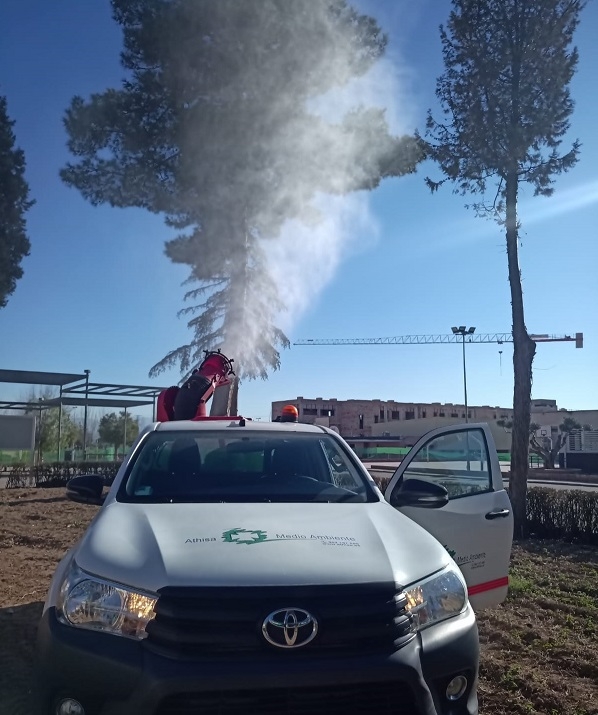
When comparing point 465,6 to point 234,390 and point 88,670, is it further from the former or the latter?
point 88,670

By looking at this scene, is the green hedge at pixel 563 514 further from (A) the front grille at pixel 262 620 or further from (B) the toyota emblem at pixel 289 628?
(B) the toyota emblem at pixel 289 628

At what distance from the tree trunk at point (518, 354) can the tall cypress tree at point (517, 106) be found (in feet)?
0.05

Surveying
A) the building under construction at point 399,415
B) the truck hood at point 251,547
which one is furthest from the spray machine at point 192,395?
the building under construction at point 399,415

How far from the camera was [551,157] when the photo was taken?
11609 mm

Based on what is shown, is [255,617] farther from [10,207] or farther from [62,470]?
[62,470]

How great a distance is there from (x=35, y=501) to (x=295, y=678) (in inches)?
555

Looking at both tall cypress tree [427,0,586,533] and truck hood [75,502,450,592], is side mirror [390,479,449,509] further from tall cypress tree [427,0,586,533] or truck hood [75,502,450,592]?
tall cypress tree [427,0,586,533]

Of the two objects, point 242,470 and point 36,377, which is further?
point 36,377

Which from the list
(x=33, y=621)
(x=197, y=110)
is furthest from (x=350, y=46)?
(x=33, y=621)

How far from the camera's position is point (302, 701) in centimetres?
→ 248

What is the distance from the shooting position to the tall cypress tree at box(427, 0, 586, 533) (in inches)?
450

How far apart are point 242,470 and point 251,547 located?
4.56 ft

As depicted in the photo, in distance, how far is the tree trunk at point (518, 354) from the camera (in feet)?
37.0


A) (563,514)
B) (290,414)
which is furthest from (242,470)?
(563,514)
